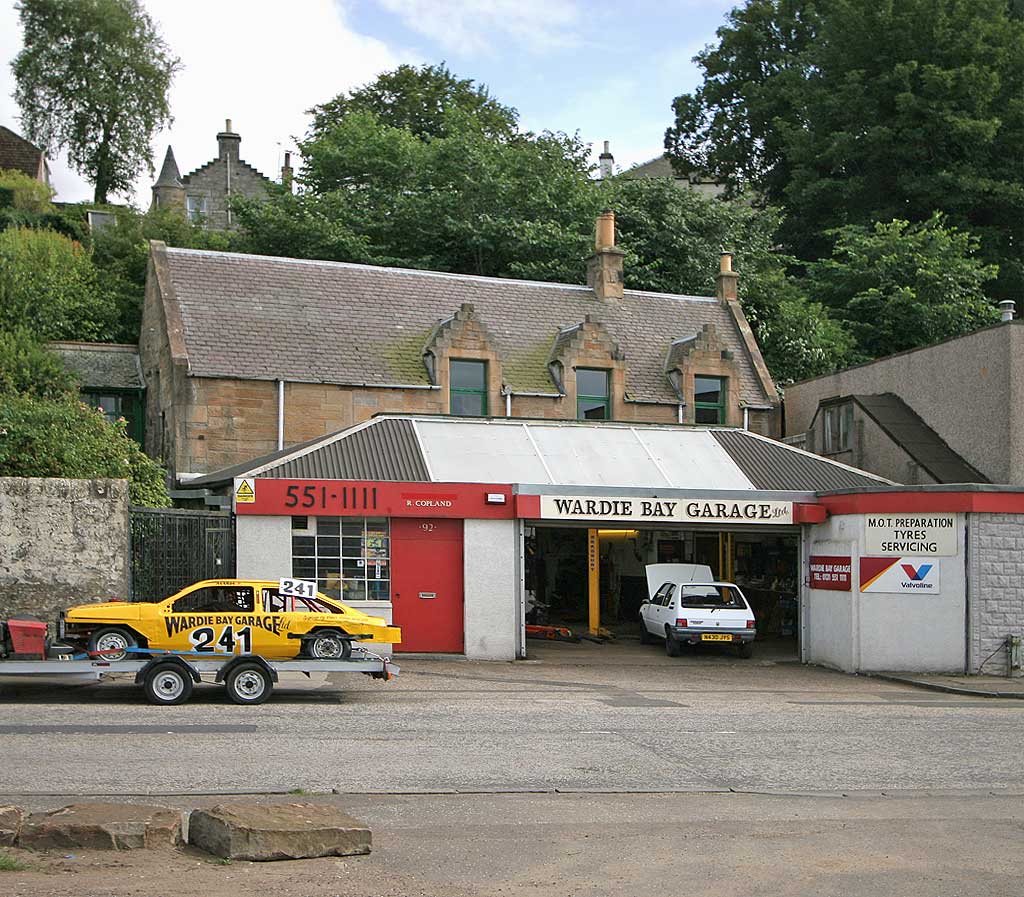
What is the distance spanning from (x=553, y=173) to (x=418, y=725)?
3269 centimetres

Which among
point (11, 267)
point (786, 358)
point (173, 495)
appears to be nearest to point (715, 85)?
point (786, 358)

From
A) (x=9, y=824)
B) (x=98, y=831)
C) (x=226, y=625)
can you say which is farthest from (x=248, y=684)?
(x=98, y=831)

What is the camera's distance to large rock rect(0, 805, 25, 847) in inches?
322

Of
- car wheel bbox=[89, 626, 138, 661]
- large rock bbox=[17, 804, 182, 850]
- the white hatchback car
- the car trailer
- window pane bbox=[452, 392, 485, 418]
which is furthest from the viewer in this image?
window pane bbox=[452, 392, 485, 418]

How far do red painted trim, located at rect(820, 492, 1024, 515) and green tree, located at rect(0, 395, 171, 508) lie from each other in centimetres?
1450

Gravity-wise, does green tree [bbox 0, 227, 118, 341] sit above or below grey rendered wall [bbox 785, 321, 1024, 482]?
above

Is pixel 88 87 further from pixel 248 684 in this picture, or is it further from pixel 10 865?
pixel 10 865

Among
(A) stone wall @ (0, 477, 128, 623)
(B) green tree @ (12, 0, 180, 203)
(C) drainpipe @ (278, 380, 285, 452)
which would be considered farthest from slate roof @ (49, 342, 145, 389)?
(B) green tree @ (12, 0, 180, 203)

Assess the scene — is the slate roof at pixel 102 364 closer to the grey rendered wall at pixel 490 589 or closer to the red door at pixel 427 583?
the red door at pixel 427 583

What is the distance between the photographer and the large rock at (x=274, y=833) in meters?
8.27

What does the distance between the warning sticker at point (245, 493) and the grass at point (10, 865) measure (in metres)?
15.8

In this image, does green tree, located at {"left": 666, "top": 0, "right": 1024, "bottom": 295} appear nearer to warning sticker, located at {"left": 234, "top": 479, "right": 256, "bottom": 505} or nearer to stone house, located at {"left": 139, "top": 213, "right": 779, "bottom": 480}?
stone house, located at {"left": 139, "top": 213, "right": 779, "bottom": 480}

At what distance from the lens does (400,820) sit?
10148mm

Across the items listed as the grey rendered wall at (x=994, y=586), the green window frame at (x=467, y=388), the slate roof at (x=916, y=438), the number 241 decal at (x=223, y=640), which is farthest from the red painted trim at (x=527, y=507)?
the slate roof at (x=916, y=438)
